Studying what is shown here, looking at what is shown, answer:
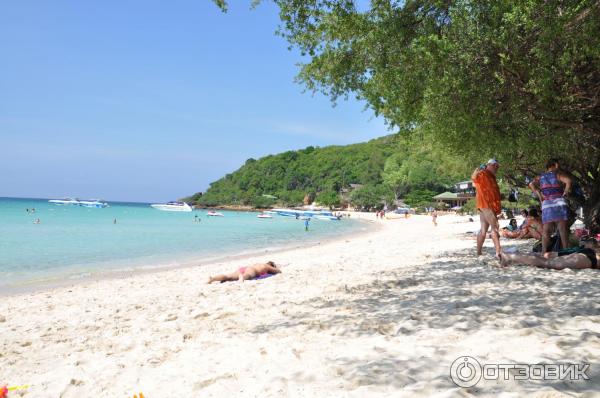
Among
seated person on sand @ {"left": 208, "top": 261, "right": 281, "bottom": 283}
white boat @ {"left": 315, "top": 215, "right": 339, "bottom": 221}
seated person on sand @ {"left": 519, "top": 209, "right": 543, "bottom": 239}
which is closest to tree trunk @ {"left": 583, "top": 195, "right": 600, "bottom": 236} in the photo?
seated person on sand @ {"left": 519, "top": 209, "right": 543, "bottom": 239}

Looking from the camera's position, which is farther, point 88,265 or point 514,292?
point 88,265

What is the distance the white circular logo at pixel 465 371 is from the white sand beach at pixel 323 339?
0.07 metres

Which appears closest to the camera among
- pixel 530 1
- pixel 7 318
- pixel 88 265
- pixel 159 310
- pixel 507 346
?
pixel 507 346

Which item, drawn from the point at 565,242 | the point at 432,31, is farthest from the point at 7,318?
the point at 565,242

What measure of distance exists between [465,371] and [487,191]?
578 cm

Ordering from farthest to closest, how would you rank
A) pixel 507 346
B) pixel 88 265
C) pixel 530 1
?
pixel 88 265 → pixel 530 1 → pixel 507 346

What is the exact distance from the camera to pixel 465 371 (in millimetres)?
2727

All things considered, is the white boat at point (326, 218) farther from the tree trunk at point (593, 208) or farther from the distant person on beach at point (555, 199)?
the distant person on beach at point (555, 199)

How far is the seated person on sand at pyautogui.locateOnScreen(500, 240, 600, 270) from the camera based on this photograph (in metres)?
6.54

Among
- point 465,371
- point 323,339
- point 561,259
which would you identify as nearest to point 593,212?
point 561,259

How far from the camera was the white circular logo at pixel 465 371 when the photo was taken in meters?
2.56

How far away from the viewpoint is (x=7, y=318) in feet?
22.5

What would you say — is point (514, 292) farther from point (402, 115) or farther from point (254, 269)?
point (254, 269)

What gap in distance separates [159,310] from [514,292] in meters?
5.08
